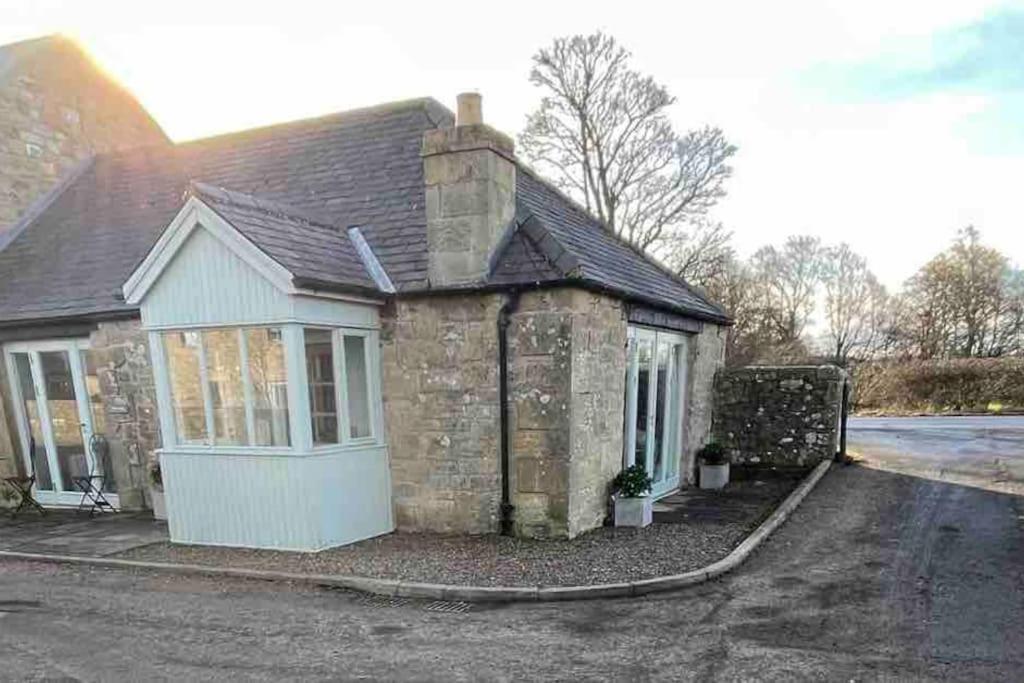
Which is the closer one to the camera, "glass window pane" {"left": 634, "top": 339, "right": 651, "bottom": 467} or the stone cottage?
the stone cottage

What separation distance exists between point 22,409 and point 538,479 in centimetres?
883

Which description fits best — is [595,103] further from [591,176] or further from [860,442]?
[860,442]

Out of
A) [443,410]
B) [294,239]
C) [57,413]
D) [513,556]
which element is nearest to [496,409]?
[443,410]

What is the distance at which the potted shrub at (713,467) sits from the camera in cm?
1095

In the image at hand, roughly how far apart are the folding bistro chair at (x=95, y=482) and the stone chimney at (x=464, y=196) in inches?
246

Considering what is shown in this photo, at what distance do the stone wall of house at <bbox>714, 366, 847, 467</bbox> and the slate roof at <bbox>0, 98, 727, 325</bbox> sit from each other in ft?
4.97

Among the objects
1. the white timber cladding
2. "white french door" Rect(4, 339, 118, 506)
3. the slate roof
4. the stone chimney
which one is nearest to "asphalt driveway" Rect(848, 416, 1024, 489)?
the slate roof

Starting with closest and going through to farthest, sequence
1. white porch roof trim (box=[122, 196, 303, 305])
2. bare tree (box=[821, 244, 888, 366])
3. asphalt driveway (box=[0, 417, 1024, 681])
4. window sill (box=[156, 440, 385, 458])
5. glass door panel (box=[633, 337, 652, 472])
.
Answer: asphalt driveway (box=[0, 417, 1024, 681]) < white porch roof trim (box=[122, 196, 303, 305]) < window sill (box=[156, 440, 385, 458]) < glass door panel (box=[633, 337, 652, 472]) < bare tree (box=[821, 244, 888, 366])

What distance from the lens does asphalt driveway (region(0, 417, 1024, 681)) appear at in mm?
4441

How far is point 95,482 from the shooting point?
10.0m

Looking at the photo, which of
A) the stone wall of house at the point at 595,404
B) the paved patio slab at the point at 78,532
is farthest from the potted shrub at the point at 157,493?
the stone wall of house at the point at 595,404

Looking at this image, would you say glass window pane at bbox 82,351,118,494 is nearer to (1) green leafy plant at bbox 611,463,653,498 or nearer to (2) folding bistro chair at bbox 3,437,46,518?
(2) folding bistro chair at bbox 3,437,46,518

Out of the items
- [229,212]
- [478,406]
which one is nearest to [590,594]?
[478,406]

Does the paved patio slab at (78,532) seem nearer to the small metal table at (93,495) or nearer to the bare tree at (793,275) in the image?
the small metal table at (93,495)
